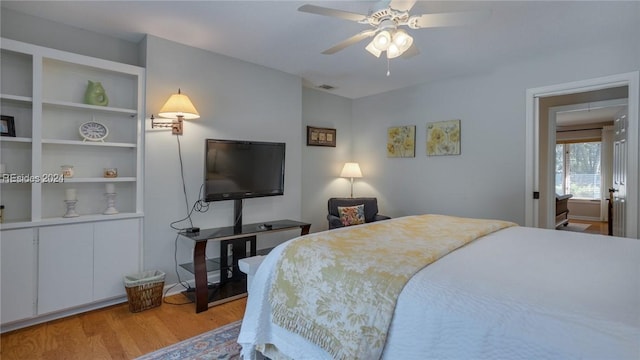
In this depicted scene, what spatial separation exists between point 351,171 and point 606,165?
6.20 meters

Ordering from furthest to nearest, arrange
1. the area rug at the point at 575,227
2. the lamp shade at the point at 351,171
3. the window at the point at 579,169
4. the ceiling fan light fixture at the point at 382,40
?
the window at the point at 579,169 < the area rug at the point at 575,227 < the lamp shade at the point at 351,171 < the ceiling fan light fixture at the point at 382,40

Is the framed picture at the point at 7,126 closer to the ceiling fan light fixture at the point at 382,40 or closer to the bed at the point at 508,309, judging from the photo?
the bed at the point at 508,309

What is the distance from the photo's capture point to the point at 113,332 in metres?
2.30

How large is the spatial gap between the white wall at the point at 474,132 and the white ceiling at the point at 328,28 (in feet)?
0.57

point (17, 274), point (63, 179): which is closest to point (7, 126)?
point (63, 179)

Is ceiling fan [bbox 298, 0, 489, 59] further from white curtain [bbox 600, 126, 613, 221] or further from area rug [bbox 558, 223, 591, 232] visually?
white curtain [bbox 600, 126, 613, 221]

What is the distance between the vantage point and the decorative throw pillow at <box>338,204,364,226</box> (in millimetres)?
4023

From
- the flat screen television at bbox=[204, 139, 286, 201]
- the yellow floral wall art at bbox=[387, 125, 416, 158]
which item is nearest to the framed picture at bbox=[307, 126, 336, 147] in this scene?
the yellow floral wall art at bbox=[387, 125, 416, 158]

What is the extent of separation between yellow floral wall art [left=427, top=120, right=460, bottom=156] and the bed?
95.2 inches

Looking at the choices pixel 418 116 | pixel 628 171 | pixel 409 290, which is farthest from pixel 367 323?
pixel 418 116

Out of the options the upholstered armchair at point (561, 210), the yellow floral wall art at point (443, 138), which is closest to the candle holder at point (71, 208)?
the yellow floral wall art at point (443, 138)

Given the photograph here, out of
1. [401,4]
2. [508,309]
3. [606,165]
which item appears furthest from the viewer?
[606,165]

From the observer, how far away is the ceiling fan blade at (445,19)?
1.81 meters

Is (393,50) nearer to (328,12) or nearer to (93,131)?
(328,12)
